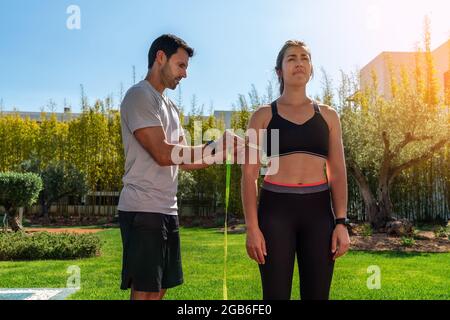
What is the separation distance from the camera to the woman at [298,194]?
7.58ft

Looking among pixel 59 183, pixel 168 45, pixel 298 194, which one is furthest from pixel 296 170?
pixel 59 183

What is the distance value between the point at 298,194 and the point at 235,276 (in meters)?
3.88

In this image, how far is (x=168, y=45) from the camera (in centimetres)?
249

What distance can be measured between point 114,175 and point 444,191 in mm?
12063

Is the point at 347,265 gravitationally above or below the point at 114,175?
below

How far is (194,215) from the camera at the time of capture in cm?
1780

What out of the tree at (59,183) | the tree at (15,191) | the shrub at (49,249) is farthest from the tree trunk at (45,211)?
the shrub at (49,249)

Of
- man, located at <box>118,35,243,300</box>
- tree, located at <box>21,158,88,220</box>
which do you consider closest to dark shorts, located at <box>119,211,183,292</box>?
man, located at <box>118,35,243,300</box>

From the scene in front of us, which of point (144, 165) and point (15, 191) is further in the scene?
point (15, 191)

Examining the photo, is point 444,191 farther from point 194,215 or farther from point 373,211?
point 194,215

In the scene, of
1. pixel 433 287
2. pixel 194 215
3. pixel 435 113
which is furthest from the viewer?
pixel 194 215

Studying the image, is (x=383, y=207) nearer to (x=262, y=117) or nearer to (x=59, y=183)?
(x=262, y=117)
